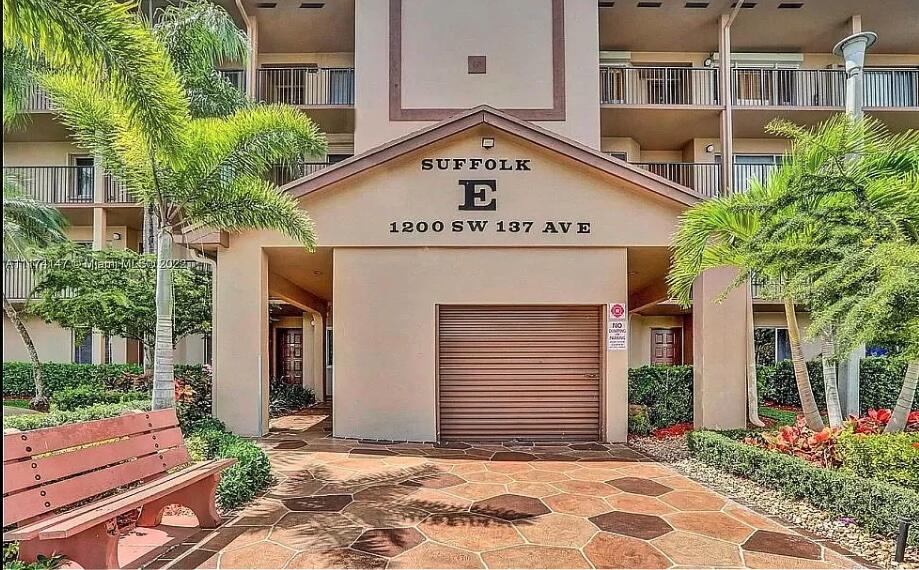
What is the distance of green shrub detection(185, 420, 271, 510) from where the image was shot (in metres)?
5.80

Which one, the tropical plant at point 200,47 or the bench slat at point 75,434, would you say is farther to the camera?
the tropical plant at point 200,47

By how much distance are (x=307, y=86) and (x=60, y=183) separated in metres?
8.06

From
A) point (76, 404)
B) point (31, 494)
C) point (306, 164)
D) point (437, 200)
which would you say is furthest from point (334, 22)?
point (31, 494)

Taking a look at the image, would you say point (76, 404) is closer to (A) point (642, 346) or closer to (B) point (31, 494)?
(B) point (31, 494)

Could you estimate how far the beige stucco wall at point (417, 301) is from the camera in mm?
9617

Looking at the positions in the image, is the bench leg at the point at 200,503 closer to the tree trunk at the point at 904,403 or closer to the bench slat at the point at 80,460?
the bench slat at the point at 80,460

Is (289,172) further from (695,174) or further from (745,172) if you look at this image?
(745,172)

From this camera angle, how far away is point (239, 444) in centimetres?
720

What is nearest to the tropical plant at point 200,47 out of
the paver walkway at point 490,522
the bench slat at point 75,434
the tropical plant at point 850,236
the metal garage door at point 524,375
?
the metal garage door at point 524,375

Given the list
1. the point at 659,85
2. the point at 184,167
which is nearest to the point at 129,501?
the point at 184,167

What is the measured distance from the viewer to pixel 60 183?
1741 centimetres

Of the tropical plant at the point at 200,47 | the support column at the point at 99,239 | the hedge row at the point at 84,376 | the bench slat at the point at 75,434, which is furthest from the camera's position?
the support column at the point at 99,239

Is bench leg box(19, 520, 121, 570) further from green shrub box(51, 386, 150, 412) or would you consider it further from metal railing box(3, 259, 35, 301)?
metal railing box(3, 259, 35, 301)

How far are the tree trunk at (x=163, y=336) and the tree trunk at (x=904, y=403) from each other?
8.57m
